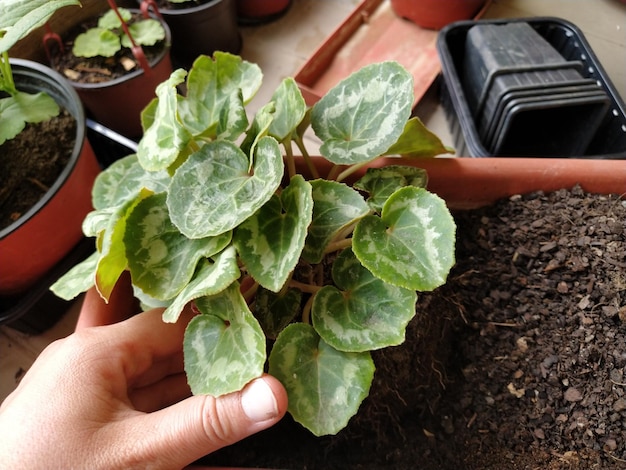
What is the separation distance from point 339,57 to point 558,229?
3.03 feet

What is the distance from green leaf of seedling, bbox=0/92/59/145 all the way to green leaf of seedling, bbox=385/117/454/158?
2.48 ft

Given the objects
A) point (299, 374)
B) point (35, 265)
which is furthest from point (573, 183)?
point (35, 265)

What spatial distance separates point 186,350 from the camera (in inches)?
29.7

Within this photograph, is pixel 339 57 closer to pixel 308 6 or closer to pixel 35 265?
pixel 308 6

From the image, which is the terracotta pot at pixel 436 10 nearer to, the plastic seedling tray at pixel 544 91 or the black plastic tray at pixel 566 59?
the black plastic tray at pixel 566 59

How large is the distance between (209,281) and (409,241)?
27cm

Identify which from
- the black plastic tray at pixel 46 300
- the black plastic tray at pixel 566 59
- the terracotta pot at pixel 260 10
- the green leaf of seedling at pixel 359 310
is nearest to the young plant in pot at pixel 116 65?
the black plastic tray at pixel 46 300

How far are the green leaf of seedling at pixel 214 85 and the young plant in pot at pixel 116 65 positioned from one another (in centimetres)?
53

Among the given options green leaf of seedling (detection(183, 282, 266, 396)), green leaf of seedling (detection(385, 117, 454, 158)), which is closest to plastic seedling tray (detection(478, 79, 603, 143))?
green leaf of seedling (detection(385, 117, 454, 158))

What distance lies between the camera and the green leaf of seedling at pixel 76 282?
82 centimetres

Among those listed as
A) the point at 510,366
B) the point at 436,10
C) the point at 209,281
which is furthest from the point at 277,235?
the point at 436,10

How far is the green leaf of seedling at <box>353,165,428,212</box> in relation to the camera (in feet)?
2.81

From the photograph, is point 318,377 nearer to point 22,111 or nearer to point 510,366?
point 510,366

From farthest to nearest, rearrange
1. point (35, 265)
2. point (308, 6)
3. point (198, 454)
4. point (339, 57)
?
point (308, 6) < point (339, 57) < point (35, 265) < point (198, 454)
